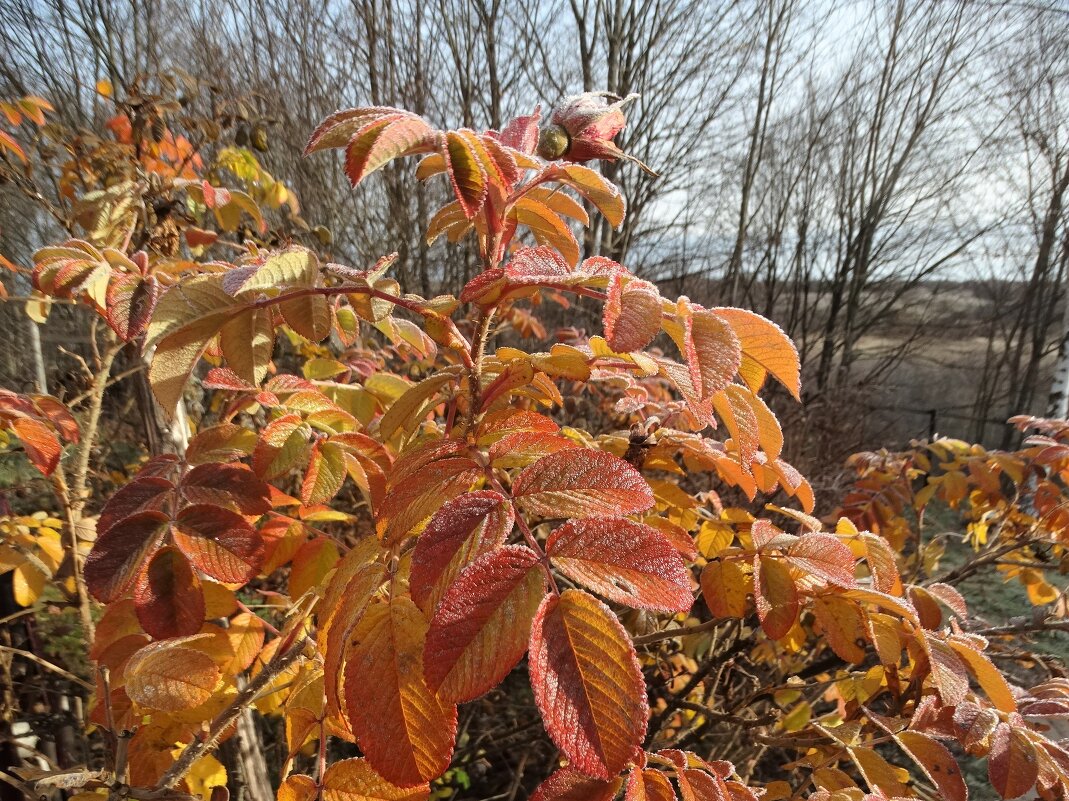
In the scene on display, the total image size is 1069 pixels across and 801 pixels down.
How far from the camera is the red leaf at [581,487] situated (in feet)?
1.54

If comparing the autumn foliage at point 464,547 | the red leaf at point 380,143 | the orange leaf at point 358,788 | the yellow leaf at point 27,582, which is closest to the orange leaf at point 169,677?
the autumn foliage at point 464,547

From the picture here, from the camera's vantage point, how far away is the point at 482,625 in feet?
1.27

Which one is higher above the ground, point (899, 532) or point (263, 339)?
point (263, 339)

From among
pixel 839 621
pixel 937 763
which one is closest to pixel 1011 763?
pixel 937 763

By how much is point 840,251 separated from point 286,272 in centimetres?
943

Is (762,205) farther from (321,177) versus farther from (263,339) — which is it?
(263,339)

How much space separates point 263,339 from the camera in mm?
597

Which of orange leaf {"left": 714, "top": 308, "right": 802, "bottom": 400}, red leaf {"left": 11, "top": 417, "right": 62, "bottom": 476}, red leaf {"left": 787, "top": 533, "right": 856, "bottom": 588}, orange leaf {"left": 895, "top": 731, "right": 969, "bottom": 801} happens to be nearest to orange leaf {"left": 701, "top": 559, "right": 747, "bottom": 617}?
red leaf {"left": 787, "top": 533, "right": 856, "bottom": 588}

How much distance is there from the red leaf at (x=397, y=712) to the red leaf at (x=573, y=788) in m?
0.10

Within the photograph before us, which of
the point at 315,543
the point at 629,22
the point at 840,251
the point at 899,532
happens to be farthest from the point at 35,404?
the point at 840,251

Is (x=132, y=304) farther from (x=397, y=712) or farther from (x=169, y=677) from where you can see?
(x=397, y=712)

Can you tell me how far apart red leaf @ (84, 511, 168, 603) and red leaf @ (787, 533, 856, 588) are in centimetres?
71

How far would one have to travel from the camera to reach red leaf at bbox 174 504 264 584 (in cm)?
64

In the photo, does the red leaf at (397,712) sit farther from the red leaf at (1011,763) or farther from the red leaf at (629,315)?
the red leaf at (1011,763)
